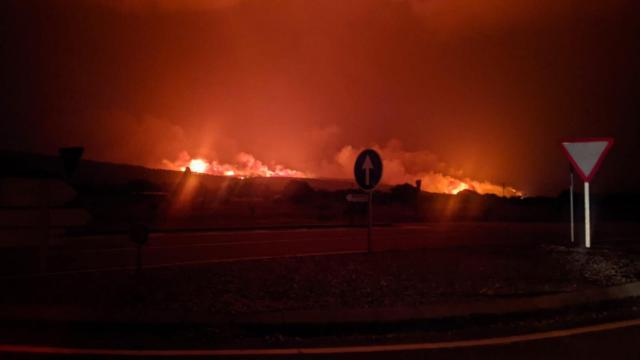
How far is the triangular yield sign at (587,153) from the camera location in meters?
15.1

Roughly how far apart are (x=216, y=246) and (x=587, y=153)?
10.9 m

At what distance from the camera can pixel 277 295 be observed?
32.5ft

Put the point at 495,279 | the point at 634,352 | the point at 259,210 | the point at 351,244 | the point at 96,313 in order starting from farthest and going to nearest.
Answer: the point at 259,210 → the point at 351,244 → the point at 495,279 → the point at 96,313 → the point at 634,352

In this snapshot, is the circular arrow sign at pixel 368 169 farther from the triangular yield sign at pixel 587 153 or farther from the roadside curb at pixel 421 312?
the roadside curb at pixel 421 312

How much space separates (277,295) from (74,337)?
127 inches

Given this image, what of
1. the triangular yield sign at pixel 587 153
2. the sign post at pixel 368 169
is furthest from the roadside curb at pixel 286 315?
the triangular yield sign at pixel 587 153

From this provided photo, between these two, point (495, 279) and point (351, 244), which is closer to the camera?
point (495, 279)

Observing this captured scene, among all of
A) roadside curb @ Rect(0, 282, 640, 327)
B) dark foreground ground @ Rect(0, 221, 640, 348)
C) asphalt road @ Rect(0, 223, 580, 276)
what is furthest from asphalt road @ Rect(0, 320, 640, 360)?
asphalt road @ Rect(0, 223, 580, 276)

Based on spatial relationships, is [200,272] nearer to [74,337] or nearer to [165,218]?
[74,337]

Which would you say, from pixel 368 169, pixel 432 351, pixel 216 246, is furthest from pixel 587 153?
pixel 216 246

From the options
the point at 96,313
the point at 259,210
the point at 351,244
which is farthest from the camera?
the point at 259,210

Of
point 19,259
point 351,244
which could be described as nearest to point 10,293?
point 19,259

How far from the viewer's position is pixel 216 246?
19953mm

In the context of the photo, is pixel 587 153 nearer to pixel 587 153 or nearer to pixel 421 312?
pixel 587 153
